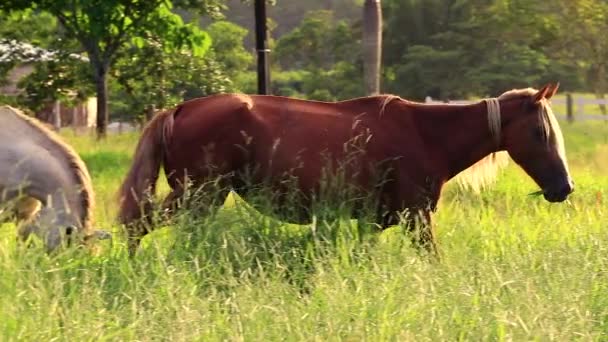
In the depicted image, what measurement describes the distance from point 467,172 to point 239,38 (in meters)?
49.9

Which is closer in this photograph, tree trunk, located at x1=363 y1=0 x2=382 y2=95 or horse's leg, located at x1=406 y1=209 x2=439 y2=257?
horse's leg, located at x1=406 y1=209 x2=439 y2=257

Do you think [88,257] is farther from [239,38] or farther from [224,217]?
[239,38]

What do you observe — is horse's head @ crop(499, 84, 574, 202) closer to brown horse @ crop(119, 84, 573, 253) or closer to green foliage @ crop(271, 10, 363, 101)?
brown horse @ crop(119, 84, 573, 253)

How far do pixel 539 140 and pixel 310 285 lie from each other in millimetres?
2508

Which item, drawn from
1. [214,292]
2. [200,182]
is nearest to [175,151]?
[200,182]

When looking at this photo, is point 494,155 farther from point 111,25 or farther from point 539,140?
point 111,25

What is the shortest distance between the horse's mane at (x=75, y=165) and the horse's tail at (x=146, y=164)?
1.01 feet

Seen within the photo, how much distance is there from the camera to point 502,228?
7852 mm

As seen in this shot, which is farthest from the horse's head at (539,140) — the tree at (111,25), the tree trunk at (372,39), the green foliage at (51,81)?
the green foliage at (51,81)

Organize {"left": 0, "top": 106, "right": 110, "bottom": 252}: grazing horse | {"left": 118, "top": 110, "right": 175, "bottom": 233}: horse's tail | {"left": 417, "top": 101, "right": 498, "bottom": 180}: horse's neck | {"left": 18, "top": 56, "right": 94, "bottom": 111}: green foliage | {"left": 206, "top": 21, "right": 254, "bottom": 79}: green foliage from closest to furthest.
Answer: {"left": 0, "top": 106, "right": 110, "bottom": 252}: grazing horse, {"left": 118, "top": 110, "right": 175, "bottom": 233}: horse's tail, {"left": 417, "top": 101, "right": 498, "bottom": 180}: horse's neck, {"left": 18, "top": 56, "right": 94, "bottom": 111}: green foliage, {"left": 206, "top": 21, "right": 254, "bottom": 79}: green foliage

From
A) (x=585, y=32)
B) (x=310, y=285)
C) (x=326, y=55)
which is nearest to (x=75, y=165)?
(x=310, y=285)

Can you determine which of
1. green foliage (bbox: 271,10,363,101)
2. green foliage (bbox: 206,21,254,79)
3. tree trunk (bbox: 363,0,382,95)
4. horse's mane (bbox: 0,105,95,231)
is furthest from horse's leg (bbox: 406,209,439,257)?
green foliage (bbox: 206,21,254,79)

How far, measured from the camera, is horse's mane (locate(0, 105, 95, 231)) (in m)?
7.16

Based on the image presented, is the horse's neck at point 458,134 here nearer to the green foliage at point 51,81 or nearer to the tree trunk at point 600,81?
the green foliage at point 51,81
